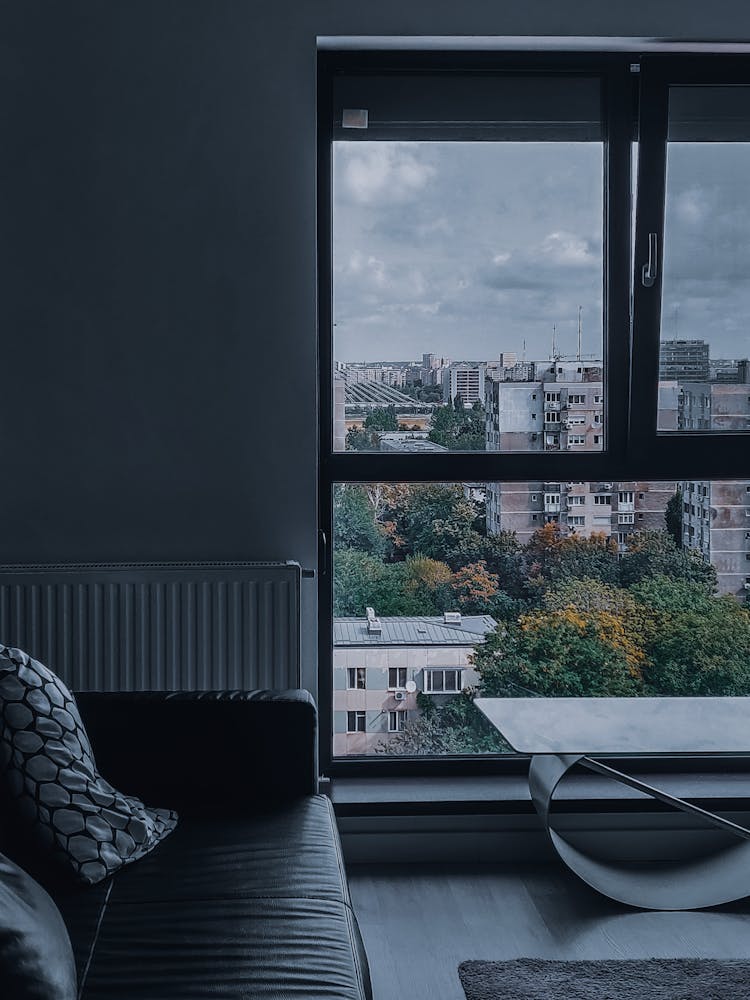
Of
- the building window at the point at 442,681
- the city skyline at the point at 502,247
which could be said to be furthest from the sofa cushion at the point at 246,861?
the city skyline at the point at 502,247

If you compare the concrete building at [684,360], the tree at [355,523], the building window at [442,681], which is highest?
the concrete building at [684,360]

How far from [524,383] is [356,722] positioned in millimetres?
1247

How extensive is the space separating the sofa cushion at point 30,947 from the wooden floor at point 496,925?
116 centimetres

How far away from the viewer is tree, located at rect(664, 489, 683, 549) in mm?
3189

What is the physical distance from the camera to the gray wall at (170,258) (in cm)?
286

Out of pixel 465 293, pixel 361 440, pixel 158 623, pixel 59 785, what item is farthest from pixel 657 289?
pixel 59 785

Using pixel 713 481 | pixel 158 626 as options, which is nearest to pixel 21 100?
pixel 158 626

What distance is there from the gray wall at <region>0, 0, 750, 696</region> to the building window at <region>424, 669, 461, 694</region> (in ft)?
1.37

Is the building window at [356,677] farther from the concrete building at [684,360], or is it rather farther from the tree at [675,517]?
the concrete building at [684,360]

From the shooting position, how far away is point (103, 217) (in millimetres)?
2887

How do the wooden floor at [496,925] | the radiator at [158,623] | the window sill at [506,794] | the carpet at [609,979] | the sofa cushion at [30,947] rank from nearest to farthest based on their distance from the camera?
the sofa cushion at [30,947] < the carpet at [609,979] < the wooden floor at [496,925] < the radiator at [158,623] < the window sill at [506,794]

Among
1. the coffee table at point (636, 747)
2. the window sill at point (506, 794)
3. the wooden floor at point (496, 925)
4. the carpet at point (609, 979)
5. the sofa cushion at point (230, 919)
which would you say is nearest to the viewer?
the sofa cushion at point (230, 919)

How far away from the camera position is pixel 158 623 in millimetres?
2844

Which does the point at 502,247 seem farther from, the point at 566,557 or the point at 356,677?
the point at 356,677
